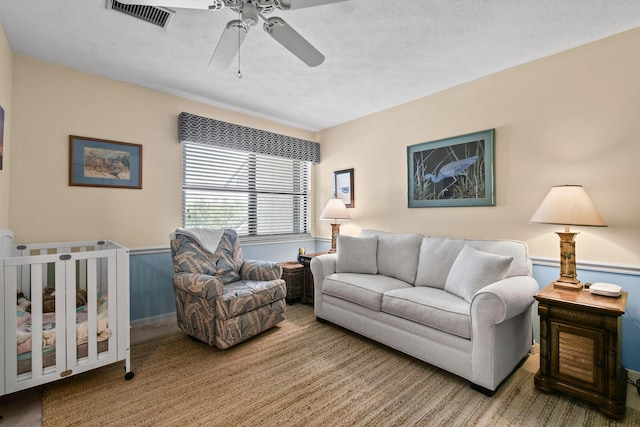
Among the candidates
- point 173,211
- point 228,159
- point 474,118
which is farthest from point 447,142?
point 173,211

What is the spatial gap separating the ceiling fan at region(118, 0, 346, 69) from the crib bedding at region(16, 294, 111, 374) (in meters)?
1.91

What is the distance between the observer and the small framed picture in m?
4.08

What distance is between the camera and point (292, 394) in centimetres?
189

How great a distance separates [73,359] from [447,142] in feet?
11.6

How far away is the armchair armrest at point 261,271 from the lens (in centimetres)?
298

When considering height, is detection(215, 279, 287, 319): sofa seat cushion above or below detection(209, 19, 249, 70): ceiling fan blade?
below

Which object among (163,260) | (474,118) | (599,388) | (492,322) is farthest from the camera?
(163,260)

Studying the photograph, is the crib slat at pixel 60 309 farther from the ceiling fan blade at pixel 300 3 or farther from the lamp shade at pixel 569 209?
the lamp shade at pixel 569 209

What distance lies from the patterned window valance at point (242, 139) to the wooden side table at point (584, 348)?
3.28 meters

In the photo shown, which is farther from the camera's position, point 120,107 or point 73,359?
point 120,107

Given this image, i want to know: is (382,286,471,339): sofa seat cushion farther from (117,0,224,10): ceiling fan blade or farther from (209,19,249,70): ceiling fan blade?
(117,0,224,10): ceiling fan blade

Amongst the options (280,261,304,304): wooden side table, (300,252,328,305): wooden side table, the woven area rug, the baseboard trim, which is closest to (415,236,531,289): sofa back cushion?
the woven area rug

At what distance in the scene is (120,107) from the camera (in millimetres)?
2893

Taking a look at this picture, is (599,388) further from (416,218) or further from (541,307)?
(416,218)
